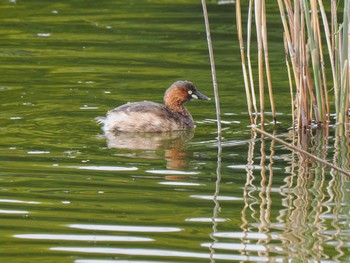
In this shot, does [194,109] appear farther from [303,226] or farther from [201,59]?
[303,226]

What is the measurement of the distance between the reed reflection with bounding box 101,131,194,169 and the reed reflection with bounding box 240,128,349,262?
537mm

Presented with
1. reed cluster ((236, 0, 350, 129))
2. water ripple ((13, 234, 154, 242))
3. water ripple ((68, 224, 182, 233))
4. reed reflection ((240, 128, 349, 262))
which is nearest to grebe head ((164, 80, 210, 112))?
reed cluster ((236, 0, 350, 129))

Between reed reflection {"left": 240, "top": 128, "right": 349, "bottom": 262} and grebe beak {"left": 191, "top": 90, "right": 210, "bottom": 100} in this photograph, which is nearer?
reed reflection {"left": 240, "top": 128, "right": 349, "bottom": 262}

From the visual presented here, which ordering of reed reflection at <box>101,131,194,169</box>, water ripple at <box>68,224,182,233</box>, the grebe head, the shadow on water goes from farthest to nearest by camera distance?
the grebe head → reed reflection at <box>101,131,194,169</box> → water ripple at <box>68,224,182,233</box> → the shadow on water

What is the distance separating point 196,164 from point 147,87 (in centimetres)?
316

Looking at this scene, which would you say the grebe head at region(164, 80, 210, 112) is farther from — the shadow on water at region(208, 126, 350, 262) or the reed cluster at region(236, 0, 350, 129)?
the shadow on water at region(208, 126, 350, 262)

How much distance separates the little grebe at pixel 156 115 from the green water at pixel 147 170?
0.44ft

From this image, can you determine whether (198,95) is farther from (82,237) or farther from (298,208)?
(82,237)

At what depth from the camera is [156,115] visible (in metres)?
10.1

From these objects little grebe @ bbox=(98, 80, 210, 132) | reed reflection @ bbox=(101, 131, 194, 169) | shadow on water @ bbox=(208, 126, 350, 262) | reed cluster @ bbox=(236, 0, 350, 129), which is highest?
reed cluster @ bbox=(236, 0, 350, 129)

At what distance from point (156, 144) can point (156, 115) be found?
0.60 meters

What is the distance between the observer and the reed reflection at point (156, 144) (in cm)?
880

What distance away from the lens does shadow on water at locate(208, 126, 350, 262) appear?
248 inches

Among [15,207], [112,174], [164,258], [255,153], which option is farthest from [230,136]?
[164,258]
